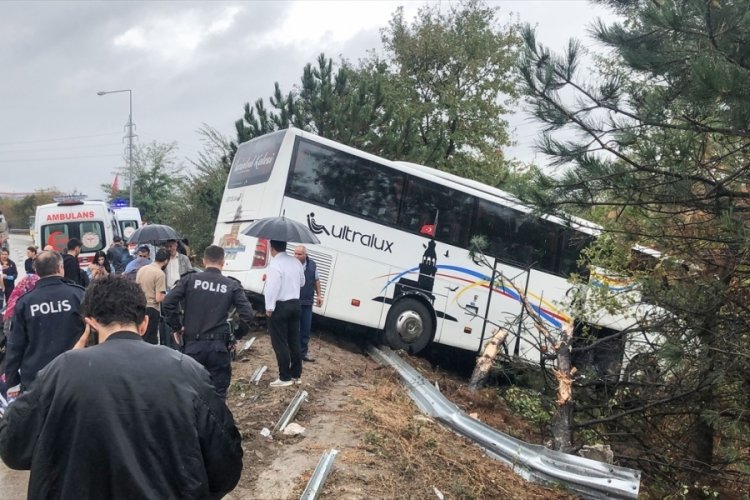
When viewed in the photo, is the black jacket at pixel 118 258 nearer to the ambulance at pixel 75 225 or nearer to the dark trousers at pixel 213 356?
the ambulance at pixel 75 225

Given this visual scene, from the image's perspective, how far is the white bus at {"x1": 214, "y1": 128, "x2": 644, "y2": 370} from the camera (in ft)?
36.2

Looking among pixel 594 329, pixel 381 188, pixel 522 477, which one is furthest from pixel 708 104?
pixel 381 188

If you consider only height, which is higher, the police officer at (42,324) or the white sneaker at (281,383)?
the police officer at (42,324)

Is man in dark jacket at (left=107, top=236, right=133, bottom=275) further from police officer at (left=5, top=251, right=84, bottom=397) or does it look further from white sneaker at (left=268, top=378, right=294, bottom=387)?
police officer at (left=5, top=251, right=84, bottom=397)

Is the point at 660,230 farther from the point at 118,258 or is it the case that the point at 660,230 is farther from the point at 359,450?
the point at 118,258

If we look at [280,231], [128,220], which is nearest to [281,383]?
[280,231]

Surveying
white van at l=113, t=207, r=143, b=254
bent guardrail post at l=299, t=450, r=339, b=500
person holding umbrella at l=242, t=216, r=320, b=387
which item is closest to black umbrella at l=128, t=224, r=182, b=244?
person holding umbrella at l=242, t=216, r=320, b=387

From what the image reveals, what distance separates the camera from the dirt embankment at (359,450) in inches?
213

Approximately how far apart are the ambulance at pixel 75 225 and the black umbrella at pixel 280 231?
36.4 ft

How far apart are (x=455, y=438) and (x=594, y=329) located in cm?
337

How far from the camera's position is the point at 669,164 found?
18.1 ft

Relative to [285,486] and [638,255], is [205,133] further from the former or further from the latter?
[285,486]

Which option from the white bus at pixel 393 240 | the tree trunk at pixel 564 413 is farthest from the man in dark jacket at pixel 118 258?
the tree trunk at pixel 564 413

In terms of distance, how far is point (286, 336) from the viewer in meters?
7.79
